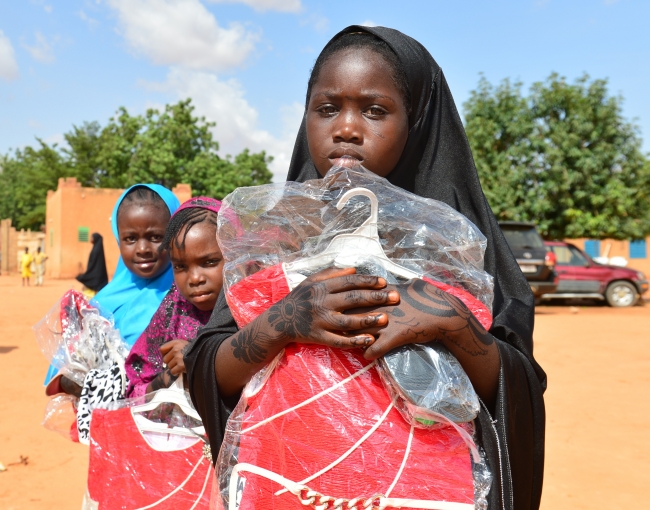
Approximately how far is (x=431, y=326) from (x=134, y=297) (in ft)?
6.22

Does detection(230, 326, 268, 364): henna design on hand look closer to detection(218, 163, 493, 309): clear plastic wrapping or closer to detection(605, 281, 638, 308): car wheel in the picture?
detection(218, 163, 493, 309): clear plastic wrapping

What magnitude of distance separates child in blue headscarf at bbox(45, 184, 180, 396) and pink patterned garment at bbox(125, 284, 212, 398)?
30 centimetres

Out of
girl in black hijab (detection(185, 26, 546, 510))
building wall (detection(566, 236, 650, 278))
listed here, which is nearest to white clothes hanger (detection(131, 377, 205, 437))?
girl in black hijab (detection(185, 26, 546, 510))

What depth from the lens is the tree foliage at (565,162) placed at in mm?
20391

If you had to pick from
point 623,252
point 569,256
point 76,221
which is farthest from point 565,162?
point 76,221

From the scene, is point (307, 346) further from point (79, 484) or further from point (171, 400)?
point (79, 484)

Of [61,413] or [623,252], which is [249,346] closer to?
[61,413]

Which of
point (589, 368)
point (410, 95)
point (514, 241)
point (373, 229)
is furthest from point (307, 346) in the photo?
point (514, 241)

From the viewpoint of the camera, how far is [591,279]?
Answer: 16328 millimetres

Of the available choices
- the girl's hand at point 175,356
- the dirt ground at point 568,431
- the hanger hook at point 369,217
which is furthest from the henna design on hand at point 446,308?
the dirt ground at point 568,431

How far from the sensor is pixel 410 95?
4.88ft

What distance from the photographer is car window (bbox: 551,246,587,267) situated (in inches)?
638

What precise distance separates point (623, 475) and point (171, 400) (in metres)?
4.17

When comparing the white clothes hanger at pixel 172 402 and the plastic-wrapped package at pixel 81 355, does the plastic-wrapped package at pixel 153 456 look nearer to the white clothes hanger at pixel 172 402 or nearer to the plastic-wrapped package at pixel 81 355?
the white clothes hanger at pixel 172 402
